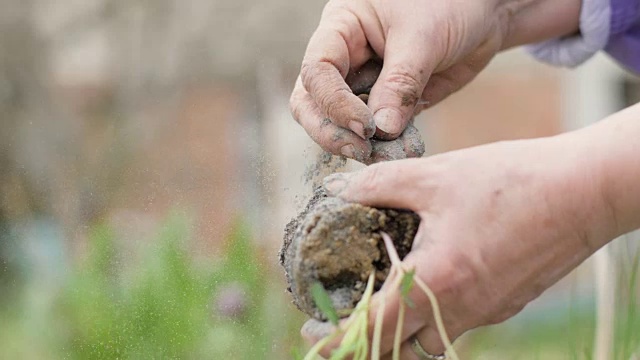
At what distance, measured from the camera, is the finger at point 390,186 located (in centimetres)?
100

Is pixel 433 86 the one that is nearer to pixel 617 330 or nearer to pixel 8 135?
pixel 617 330

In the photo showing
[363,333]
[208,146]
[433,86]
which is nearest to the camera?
[363,333]

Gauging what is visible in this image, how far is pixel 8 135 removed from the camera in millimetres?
3043

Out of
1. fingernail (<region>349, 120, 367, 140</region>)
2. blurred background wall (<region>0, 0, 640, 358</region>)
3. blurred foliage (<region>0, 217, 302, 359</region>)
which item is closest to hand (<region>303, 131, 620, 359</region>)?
fingernail (<region>349, 120, 367, 140</region>)

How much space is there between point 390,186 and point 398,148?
0.58ft

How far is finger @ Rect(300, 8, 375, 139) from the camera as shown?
1.14m

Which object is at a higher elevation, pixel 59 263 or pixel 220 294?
pixel 59 263

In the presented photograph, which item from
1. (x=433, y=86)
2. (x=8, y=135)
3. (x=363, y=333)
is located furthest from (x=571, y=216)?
(x=8, y=135)

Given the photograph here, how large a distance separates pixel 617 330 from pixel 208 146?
1607mm

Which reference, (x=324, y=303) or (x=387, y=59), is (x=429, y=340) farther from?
(x=387, y=59)

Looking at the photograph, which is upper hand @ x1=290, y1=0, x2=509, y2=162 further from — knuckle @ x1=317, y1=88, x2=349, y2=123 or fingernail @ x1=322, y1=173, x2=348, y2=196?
fingernail @ x1=322, y1=173, x2=348, y2=196

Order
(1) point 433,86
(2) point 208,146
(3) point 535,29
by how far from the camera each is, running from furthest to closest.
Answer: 1. (2) point 208,146
2. (3) point 535,29
3. (1) point 433,86

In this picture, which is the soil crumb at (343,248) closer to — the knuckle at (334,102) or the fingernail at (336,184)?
the fingernail at (336,184)

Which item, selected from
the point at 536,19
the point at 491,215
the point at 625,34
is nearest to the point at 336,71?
the point at 491,215
